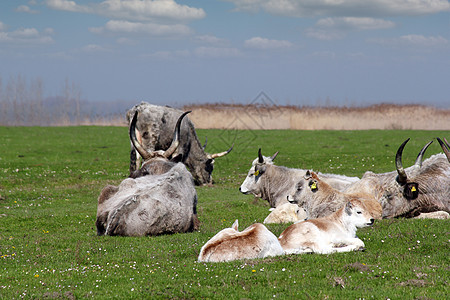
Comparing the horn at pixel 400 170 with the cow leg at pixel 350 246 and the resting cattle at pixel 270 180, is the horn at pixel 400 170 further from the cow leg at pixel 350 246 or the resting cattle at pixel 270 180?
the cow leg at pixel 350 246

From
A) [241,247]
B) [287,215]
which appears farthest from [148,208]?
[287,215]

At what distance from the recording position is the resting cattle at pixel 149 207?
11.0m

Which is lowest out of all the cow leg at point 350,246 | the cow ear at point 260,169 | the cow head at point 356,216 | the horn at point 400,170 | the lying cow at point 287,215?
the lying cow at point 287,215

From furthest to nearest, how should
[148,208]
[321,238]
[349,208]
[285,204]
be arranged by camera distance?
1. [285,204]
2. [148,208]
3. [349,208]
4. [321,238]

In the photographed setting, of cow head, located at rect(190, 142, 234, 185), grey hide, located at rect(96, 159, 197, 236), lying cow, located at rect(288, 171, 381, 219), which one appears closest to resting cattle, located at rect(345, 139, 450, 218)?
lying cow, located at rect(288, 171, 381, 219)

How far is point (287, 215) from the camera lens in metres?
12.5

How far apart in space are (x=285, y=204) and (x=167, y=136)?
10255 millimetres

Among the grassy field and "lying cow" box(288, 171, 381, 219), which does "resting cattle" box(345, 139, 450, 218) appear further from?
the grassy field

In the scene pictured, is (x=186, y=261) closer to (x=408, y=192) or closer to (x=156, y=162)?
(x=156, y=162)

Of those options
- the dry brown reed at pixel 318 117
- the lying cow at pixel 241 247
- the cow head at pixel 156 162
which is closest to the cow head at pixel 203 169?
the cow head at pixel 156 162

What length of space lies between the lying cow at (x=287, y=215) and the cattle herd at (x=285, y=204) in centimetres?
2

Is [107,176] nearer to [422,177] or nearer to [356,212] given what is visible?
[422,177]

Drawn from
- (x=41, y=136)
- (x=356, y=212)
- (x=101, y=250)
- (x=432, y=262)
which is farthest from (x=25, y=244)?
(x=41, y=136)

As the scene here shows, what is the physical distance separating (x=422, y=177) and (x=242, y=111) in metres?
39.0
